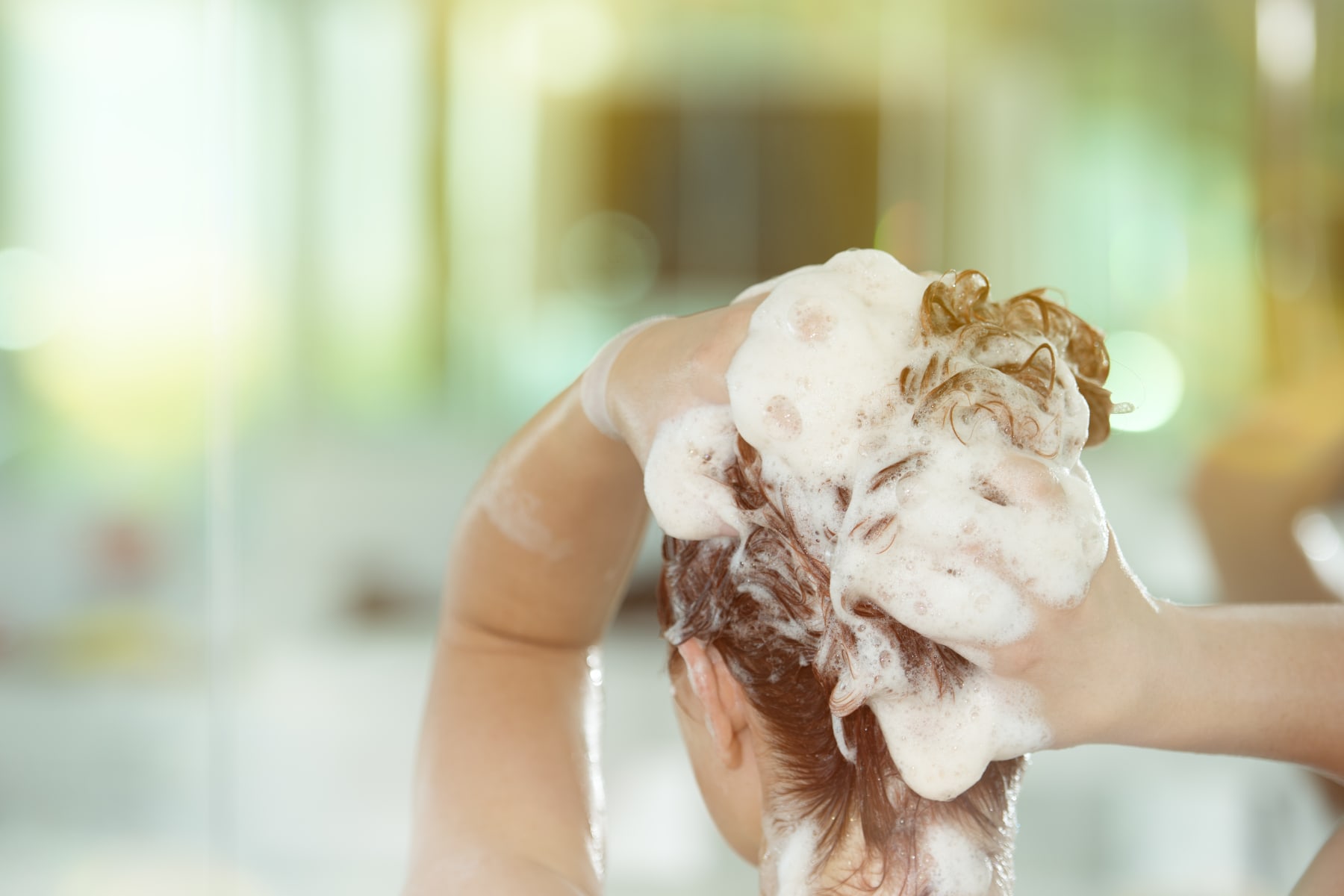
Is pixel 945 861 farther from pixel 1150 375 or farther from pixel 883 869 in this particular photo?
pixel 1150 375

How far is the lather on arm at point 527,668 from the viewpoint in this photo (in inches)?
35.8

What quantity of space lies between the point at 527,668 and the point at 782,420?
0.43m

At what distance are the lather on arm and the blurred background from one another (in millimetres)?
2042

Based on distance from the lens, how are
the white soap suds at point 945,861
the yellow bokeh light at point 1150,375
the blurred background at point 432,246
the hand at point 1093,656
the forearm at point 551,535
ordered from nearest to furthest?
the hand at point 1093,656
the white soap suds at point 945,861
the forearm at point 551,535
the blurred background at point 432,246
the yellow bokeh light at point 1150,375

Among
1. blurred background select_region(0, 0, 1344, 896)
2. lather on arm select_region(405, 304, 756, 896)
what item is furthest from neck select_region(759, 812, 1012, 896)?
blurred background select_region(0, 0, 1344, 896)

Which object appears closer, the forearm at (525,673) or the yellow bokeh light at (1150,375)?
the forearm at (525,673)

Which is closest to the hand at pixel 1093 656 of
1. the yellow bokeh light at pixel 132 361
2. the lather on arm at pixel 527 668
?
the lather on arm at pixel 527 668

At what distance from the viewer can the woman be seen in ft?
2.07

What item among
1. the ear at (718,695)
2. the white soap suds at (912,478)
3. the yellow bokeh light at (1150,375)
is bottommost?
the yellow bokeh light at (1150,375)

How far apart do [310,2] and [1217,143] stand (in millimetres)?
2810

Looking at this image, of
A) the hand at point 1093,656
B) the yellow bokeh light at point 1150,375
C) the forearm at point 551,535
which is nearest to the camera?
the hand at point 1093,656

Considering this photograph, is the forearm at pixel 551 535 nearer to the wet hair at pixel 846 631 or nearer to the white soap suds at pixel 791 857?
the wet hair at pixel 846 631

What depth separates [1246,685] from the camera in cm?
67

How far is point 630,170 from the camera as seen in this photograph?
3.61 m
